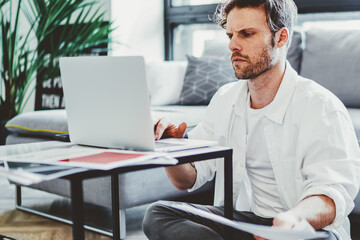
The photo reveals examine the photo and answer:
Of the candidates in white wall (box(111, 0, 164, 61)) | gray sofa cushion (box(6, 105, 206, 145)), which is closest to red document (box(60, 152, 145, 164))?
gray sofa cushion (box(6, 105, 206, 145))

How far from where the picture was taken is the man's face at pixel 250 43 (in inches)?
57.1

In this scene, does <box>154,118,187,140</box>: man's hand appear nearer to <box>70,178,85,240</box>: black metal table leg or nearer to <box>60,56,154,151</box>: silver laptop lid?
<box>60,56,154,151</box>: silver laptop lid

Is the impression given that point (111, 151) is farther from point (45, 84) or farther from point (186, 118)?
point (45, 84)

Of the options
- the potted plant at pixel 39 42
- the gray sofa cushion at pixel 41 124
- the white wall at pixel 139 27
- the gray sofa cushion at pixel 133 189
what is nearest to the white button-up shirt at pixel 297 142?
the gray sofa cushion at pixel 133 189

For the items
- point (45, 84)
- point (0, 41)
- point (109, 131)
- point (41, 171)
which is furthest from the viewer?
point (45, 84)

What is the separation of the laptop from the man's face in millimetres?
310

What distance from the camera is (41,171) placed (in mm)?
963

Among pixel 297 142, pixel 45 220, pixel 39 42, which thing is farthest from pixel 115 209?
pixel 39 42

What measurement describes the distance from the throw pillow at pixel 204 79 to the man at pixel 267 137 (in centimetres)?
145

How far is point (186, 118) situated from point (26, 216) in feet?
3.09

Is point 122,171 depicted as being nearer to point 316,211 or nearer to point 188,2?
point 316,211

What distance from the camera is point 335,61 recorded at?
9.15 feet

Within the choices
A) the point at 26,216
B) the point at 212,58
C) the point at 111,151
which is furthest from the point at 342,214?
the point at 212,58

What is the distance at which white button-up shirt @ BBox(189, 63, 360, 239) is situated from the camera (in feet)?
4.14
